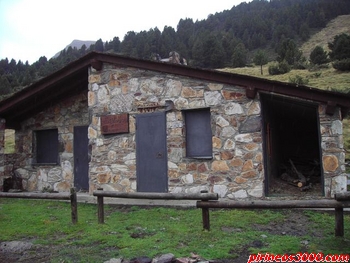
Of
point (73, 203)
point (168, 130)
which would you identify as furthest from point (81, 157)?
point (73, 203)

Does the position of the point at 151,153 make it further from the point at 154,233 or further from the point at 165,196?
the point at 154,233

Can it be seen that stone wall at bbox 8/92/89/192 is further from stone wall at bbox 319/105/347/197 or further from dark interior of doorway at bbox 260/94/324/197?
stone wall at bbox 319/105/347/197

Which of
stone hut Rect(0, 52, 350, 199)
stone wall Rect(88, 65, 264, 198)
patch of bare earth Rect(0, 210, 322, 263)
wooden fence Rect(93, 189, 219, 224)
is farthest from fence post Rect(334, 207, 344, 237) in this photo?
stone wall Rect(88, 65, 264, 198)

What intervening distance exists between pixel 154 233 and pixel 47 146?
289 inches

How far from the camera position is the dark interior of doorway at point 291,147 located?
842cm

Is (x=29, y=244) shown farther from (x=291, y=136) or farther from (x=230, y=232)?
(x=291, y=136)

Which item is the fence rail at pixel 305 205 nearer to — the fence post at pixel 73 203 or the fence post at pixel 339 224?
the fence post at pixel 339 224

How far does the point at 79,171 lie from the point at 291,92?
282 inches

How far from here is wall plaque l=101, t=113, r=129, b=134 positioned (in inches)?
354

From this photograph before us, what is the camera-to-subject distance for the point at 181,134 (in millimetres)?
8406

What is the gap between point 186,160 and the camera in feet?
27.3

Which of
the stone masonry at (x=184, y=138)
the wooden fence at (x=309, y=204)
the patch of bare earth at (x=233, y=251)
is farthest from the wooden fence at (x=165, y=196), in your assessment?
the stone masonry at (x=184, y=138)

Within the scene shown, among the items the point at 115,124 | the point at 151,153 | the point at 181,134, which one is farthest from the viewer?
the point at 115,124

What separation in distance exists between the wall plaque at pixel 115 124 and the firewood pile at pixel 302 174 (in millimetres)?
5018
